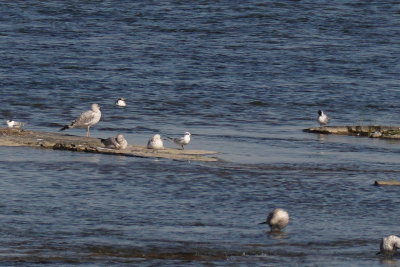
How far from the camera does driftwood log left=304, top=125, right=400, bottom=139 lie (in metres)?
23.5

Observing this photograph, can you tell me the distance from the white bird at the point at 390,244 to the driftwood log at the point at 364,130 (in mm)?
9815

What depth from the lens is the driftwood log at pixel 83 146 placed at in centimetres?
1982

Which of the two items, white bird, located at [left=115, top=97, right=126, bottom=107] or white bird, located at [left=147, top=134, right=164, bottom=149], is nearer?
white bird, located at [left=147, top=134, right=164, bottom=149]

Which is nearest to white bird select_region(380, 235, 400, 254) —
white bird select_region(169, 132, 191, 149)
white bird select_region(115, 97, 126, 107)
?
white bird select_region(169, 132, 191, 149)

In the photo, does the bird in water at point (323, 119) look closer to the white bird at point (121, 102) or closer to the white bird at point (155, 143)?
the white bird at point (121, 102)

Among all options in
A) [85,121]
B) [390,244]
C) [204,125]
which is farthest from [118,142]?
[390,244]

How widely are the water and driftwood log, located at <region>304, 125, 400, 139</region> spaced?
1.32 ft

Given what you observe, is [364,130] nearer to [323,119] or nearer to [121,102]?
[323,119]

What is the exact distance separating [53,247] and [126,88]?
16.9 m

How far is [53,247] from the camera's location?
1364 cm

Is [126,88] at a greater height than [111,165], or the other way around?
[126,88]

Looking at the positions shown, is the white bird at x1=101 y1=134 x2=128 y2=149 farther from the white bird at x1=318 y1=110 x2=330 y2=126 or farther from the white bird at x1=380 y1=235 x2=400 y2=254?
the white bird at x1=380 y1=235 x2=400 y2=254

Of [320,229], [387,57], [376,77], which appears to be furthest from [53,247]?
[387,57]

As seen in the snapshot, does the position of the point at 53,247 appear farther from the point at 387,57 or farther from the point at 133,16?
the point at 133,16
